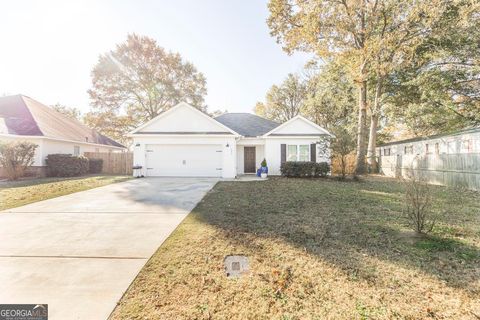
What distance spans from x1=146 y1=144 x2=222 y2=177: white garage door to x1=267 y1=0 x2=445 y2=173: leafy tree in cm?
1017

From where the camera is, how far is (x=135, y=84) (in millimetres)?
25922

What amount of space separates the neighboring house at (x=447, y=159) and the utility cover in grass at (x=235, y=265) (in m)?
5.89

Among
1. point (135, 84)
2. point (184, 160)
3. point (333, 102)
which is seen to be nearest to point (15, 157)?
point (184, 160)

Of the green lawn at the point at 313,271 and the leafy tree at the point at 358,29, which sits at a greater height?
the leafy tree at the point at 358,29

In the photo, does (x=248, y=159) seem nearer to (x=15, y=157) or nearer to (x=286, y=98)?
(x=15, y=157)

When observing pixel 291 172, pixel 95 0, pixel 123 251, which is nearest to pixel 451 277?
pixel 123 251

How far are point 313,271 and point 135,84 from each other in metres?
28.5

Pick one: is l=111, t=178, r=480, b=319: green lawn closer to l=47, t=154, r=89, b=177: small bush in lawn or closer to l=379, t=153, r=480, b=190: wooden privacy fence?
l=379, t=153, r=480, b=190: wooden privacy fence

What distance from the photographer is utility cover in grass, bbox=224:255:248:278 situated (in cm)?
292

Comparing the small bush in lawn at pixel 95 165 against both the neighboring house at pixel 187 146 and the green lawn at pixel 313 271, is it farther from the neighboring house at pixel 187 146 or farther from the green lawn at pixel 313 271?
the green lawn at pixel 313 271

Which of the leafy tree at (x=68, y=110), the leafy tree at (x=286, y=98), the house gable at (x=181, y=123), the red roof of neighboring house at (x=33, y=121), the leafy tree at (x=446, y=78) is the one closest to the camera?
the leafy tree at (x=446, y=78)

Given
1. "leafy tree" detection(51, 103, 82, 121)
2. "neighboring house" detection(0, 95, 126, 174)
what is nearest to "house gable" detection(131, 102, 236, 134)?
"neighboring house" detection(0, 95, 126, 174)

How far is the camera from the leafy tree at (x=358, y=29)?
1400 centimetres

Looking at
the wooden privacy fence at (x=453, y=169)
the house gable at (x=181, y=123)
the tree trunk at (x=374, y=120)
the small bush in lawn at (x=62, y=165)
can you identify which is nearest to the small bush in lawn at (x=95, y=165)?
the small bush in lawn at (x=62, y=165)
